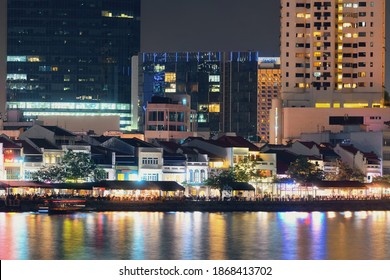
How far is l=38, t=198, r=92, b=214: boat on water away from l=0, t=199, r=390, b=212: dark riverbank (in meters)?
0.72

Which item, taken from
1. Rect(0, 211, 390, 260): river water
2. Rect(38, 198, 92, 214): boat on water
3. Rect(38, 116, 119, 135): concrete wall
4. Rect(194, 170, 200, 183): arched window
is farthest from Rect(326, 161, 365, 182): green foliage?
Rect(38, 116, 119, 135): concrete wall

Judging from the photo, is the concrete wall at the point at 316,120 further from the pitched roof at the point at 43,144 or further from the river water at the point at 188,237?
the river water at the point at 188,237

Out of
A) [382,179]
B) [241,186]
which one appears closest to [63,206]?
[241,186]

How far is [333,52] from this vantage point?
177 meters

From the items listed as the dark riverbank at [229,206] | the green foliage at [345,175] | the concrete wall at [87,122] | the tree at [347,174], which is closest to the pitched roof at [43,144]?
the dark riverbank at [229,206]

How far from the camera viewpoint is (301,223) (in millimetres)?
100375

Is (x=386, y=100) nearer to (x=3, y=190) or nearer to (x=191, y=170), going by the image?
(x=191, y=170)

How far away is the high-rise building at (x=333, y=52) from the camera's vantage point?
17238cm

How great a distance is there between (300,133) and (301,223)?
6078 cm

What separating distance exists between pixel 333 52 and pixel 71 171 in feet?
232

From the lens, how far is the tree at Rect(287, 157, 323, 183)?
410 feet

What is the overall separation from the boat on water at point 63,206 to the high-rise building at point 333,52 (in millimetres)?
66635

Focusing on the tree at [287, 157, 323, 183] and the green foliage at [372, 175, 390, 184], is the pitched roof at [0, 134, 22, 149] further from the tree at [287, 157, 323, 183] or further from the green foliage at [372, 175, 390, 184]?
the green foliage at [372, 175, 390, 184]

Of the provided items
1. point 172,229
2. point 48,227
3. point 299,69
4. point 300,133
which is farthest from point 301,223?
point 299,69
